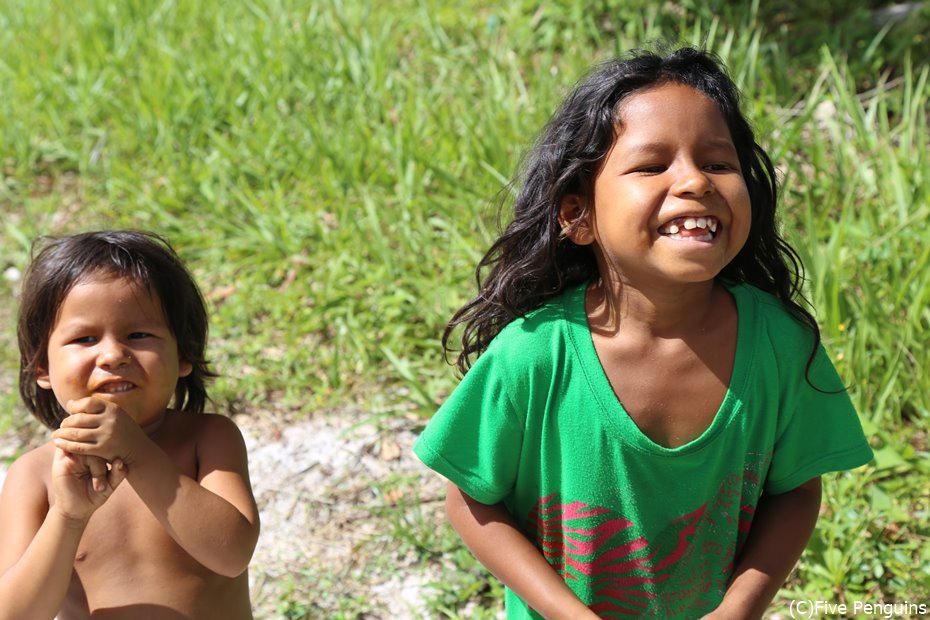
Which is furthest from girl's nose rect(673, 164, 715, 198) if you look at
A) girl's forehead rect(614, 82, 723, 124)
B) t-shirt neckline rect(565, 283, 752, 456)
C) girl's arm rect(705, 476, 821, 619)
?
girl's arm rect(705, 476, 821, 619)

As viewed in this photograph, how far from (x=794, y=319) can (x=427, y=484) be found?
1433 mm

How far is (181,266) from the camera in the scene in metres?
2.11

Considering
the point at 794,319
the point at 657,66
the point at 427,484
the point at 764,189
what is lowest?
the point at 427,484

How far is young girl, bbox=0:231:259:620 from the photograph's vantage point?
1.78 metres

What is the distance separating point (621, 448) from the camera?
67.0 inches

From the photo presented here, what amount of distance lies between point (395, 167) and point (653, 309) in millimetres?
2439

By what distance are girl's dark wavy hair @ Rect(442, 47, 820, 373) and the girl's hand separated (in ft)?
2.03

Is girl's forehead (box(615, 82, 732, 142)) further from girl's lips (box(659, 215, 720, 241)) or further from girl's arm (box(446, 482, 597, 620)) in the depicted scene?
girl's arm (box(446, 482, 597, 620))

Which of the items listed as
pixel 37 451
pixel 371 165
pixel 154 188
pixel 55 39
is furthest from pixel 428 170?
pixel 55 39

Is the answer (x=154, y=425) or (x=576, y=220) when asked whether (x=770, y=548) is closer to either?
(x=576, y=220)

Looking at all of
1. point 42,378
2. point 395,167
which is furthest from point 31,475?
point 395,167

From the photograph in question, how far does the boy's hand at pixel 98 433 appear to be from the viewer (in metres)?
1.74

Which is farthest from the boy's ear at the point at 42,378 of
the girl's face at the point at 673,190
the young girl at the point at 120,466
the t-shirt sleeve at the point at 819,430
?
the t-shirt sleeve at the point at 819,430

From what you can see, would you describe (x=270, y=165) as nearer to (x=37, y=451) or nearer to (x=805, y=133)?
(x=805, y=133)
